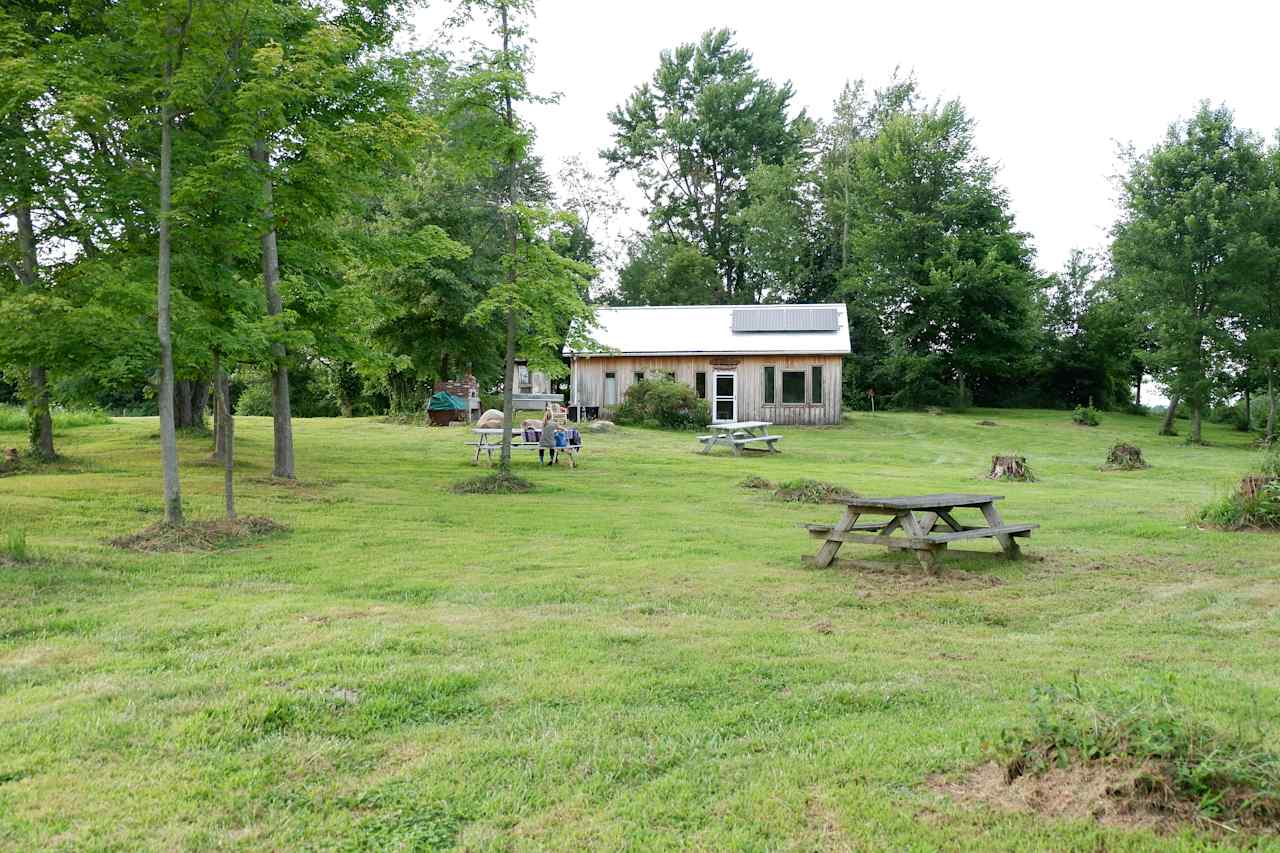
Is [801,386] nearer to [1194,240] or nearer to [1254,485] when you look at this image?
[1194,240]

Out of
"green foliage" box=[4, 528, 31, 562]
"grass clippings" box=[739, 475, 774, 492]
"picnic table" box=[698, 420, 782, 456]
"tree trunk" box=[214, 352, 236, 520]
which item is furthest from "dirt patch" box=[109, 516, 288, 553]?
"picnic table" box=[698, 420, 782, 456]

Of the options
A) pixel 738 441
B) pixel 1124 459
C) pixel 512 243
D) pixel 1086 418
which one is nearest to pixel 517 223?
pixel 512 243

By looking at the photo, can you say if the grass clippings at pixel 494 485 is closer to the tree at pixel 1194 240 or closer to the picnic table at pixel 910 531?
the picnic table at pixel 910 531

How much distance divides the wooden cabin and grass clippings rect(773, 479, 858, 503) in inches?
733

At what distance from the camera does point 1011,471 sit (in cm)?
1894

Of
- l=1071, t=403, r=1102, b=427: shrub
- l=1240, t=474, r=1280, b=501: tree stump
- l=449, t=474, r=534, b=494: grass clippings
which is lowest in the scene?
l=449, t=474, r=534, b=494: grass clippings

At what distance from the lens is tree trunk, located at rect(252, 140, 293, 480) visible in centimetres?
1257

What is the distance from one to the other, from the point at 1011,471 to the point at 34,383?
1824cm

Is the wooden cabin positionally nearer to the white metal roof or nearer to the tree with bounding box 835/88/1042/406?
the white metal roof

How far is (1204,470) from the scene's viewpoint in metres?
21.5

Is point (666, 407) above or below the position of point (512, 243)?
below

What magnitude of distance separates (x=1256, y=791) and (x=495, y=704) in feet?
10.9

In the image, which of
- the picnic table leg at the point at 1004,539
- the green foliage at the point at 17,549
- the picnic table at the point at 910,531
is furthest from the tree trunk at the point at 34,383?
the picnic table leg at the point at 1004,539

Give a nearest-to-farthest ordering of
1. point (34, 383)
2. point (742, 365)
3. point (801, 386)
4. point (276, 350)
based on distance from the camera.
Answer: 1. point (276, 350)
2. point (34, 383)
3. point (801, 386)
4. point (742, 365)
